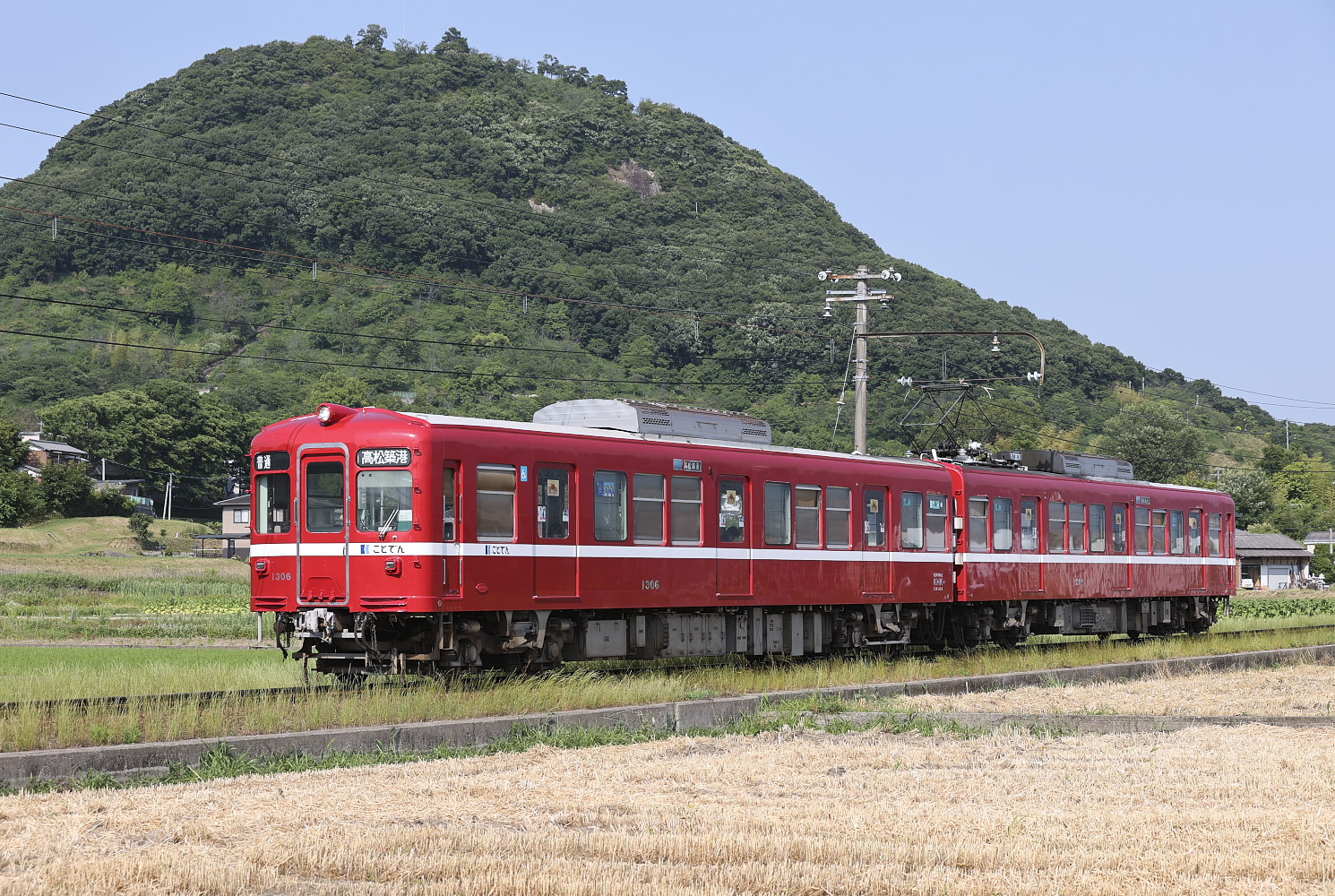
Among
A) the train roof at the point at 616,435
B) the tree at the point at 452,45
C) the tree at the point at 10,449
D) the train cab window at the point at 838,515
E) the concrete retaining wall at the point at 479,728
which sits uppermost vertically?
the tree at the point at 452,45

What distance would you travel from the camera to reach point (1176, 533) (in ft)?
104

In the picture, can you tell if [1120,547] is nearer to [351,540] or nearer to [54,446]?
[351,540]

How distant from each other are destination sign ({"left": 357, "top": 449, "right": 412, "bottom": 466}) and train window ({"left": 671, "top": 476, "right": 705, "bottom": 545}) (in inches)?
162

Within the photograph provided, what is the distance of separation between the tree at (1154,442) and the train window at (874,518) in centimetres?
8448

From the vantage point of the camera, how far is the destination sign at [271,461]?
57.7 feet

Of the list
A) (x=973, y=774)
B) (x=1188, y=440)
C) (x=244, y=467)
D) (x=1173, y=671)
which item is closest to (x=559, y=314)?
(x=244, y=467)

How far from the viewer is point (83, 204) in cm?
12731

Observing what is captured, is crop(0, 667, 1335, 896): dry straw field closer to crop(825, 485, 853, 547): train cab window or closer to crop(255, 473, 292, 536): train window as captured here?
crop(255, 473, 292, 536): train window

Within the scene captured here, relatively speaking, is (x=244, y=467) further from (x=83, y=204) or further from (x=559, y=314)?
(x=83, y=204)

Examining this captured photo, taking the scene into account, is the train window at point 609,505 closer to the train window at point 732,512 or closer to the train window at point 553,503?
the train window at point 553,503

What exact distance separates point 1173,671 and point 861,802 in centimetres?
1261

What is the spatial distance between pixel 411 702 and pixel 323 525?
4397 mm

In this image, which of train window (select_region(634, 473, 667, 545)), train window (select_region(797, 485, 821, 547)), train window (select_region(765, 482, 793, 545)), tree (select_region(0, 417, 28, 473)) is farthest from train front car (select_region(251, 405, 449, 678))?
tree (select_region(0, 417, 28, 473))

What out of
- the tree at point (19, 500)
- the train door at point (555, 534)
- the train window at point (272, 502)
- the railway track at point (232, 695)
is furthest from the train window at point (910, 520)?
the tree at point (19, 500)
